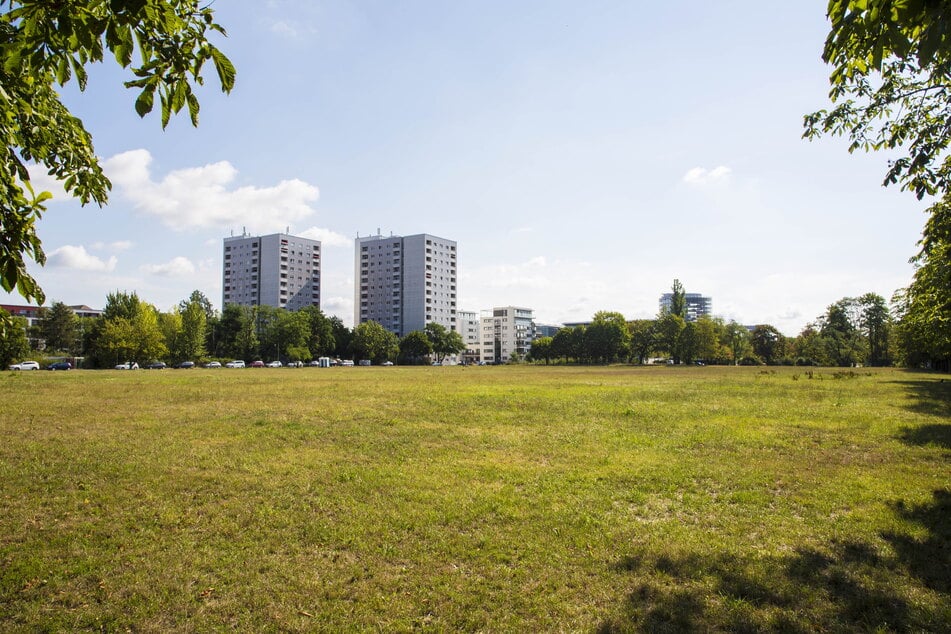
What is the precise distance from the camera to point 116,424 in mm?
17625

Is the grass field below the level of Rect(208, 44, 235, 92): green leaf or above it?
below

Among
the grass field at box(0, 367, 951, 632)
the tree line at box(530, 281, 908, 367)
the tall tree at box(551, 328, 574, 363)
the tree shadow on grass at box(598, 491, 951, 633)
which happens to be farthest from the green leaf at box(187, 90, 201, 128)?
the tall tree at box(551, 328, 574, 363)

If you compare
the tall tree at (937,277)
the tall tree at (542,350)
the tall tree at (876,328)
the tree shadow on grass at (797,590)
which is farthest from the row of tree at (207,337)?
the tall tree at (876,328)

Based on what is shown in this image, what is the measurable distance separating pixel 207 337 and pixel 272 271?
6094cm

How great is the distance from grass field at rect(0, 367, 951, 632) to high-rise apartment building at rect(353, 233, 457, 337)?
161413 millimetres

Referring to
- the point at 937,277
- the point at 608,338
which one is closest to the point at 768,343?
the point at 608,338

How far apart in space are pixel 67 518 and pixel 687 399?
27603 mm

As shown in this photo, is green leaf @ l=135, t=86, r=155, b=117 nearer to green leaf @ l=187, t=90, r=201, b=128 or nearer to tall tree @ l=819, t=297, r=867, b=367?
green leaf @ l=187, t=90, r=201, b=128

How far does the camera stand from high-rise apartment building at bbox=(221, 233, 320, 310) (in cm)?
17800

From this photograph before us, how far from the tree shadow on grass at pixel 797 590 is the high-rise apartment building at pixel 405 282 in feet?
556

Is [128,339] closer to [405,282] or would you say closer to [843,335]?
[405,282]

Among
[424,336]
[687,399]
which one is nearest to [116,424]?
[687,399]

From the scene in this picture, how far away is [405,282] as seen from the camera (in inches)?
7077

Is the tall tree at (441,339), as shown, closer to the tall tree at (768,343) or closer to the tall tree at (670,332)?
the tall tree at (670,332)
